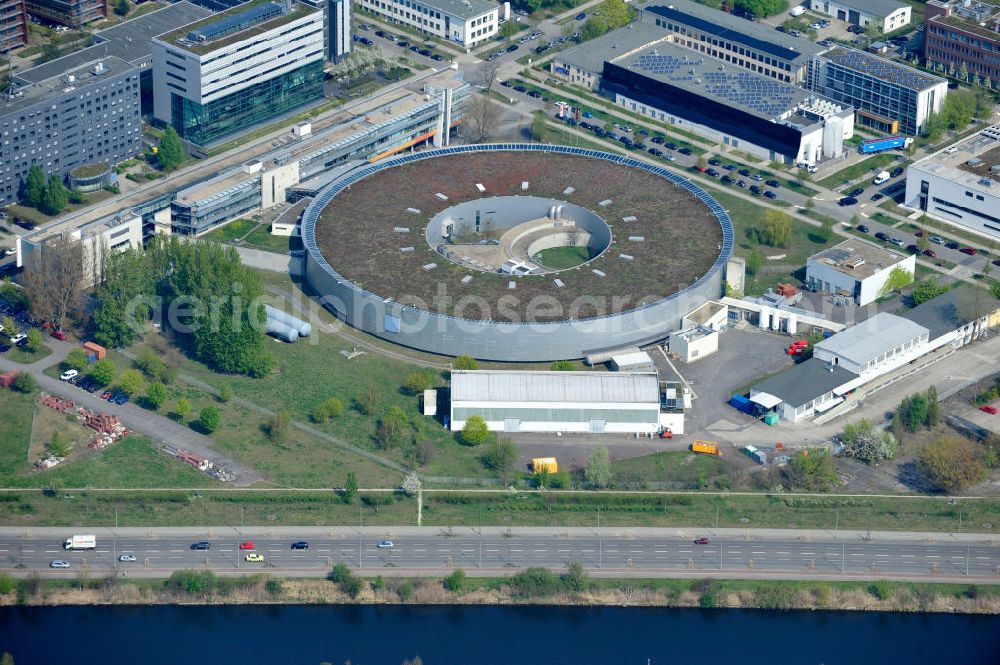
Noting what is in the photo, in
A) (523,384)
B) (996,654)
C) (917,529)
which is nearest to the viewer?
(996,654)

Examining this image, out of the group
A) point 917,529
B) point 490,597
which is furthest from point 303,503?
point 917,529

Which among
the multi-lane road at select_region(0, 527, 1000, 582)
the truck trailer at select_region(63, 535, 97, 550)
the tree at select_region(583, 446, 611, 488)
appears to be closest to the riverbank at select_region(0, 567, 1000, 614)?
the multi-lane road at select_region(0, 527, 1000, 582)

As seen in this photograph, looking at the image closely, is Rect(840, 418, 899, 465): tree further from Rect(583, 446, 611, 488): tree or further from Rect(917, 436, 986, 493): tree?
Rect(583, 446, 611, 488): tree

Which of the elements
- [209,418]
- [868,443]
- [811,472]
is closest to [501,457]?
[209,418]

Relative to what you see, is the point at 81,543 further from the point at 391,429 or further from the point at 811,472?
the point at 811,472

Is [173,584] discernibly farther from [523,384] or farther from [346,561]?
[523,384]

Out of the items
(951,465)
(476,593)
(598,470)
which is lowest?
(476,593)
